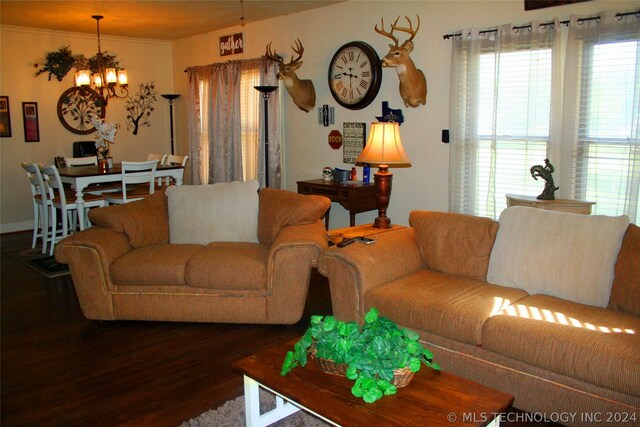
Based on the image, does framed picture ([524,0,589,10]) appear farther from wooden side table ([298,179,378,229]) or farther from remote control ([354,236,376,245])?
remote control ([354,236,376,245])

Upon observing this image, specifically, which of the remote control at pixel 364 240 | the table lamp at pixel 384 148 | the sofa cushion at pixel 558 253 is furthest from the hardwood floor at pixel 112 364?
the sofa cushion at pixel 558 253

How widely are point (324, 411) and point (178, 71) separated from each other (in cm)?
705

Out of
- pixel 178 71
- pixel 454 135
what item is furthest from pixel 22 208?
pixel 454 135

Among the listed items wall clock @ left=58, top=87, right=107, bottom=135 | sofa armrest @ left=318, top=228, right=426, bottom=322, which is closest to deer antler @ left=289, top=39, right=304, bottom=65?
sofa armrest @ left=318, top=228, right=426, bottom=322

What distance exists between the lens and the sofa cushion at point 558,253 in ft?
8.91

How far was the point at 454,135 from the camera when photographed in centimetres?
455

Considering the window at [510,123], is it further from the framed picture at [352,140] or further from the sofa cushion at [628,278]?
the sofa cushion at [628,278]

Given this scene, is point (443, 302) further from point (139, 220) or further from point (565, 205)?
point (139, 220)

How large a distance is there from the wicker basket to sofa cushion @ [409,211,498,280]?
130cm

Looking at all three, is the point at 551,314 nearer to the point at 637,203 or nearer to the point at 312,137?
the point at 637,203

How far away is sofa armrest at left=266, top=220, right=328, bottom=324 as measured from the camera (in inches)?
136

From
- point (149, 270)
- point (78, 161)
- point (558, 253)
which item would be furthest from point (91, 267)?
point (78, 161)

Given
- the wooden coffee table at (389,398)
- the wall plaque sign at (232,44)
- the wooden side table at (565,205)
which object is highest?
the wall plaque sign at (232,44)

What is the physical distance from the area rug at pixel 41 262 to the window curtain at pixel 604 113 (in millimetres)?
4310
